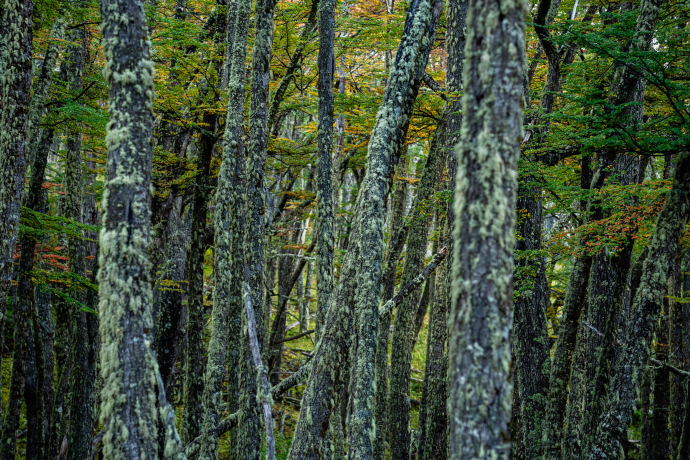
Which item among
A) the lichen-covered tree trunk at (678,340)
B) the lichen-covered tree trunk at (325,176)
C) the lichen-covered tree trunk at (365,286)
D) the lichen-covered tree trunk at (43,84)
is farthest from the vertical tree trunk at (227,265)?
the lichen-covered tree trunk at (678,340)

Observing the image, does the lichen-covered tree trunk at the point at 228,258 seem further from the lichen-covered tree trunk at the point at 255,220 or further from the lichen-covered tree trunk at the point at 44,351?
the lichen-covered tree trunk at the point at 44,351

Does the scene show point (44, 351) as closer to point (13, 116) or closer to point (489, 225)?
point (13, 116)

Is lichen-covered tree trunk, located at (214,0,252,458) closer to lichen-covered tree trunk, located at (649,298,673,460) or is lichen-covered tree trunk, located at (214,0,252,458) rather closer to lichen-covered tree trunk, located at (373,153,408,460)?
lichen-covered tree trunk, located at (373,153,408,460)

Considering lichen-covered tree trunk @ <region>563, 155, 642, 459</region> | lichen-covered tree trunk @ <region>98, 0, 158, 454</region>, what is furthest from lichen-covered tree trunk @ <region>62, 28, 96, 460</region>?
lichen-covered tree trunk @ <region>563, 155, 642, 459</region>

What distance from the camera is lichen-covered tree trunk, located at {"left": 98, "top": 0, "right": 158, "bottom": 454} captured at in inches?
102

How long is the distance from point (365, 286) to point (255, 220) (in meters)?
2.35

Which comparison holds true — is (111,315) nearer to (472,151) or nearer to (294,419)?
(472,151)

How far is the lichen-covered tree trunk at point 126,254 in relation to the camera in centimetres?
260

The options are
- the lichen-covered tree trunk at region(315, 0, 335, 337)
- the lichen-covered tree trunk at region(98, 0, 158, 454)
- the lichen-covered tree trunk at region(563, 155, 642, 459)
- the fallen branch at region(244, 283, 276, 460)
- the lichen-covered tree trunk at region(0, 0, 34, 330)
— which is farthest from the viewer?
the lichen-covered tree trunk at region(563, 155, 642, 459)

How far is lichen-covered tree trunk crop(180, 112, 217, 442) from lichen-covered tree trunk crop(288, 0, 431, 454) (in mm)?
4398

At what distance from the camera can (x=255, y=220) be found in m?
5.27

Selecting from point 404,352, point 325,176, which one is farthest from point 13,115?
point 404,352

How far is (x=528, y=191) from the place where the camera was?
21.0 feet

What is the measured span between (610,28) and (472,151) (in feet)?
14.6
